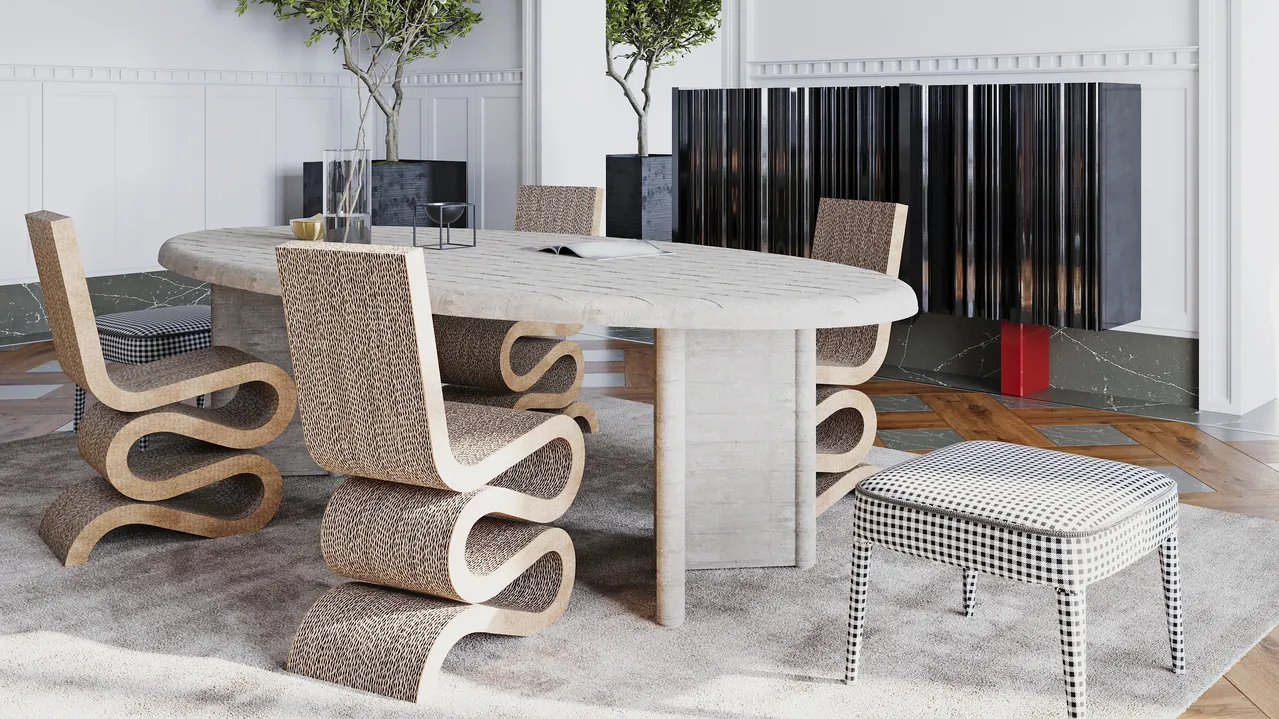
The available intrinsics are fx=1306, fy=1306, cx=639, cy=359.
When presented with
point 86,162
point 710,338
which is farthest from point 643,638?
point 86,162

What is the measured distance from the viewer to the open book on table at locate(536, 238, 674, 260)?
9.83ft

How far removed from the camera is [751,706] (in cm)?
217

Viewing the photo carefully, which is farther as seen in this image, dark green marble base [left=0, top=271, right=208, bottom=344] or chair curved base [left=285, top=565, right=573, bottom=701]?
dark green marble base [left=0, top=271, right=208, bottom=344]

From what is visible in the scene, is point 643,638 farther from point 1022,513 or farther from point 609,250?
point 609,250

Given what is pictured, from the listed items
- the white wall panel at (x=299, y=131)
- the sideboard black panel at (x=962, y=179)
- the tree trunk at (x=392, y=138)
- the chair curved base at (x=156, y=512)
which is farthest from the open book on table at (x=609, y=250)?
the white wall panel at (x=299, y=131)

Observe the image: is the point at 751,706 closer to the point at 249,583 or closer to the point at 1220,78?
the point at 249,583

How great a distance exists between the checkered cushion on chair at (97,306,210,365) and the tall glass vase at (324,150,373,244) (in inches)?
24.9

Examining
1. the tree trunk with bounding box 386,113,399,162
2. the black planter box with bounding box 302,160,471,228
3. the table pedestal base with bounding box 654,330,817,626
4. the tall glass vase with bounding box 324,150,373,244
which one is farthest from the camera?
the tree trunk with bounding box 386,113,399,162

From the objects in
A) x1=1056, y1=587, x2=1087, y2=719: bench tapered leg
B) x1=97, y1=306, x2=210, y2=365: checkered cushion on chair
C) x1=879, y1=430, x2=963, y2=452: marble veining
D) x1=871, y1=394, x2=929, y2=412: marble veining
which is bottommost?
x1=1056, y1=587, x2=1087, y2=719: bench tapered leg

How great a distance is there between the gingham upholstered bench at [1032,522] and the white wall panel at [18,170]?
15.8 ft

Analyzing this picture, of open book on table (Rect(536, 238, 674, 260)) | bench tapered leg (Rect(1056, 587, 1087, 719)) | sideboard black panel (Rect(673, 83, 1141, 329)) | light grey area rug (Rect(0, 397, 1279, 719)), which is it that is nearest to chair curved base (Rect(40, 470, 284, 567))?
light grey area rug (Rect(0, 397, 1279, 719))

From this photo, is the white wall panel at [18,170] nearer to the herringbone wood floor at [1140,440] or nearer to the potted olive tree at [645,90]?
the potted olive tree at [645,90]

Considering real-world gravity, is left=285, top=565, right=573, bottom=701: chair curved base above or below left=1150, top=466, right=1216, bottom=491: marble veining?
below

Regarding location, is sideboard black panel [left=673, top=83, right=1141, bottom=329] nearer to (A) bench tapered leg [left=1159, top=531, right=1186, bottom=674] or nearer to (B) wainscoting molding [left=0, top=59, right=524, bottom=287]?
(B) wainscoting molding [left=0, top=59, right=524, bottom=287]
